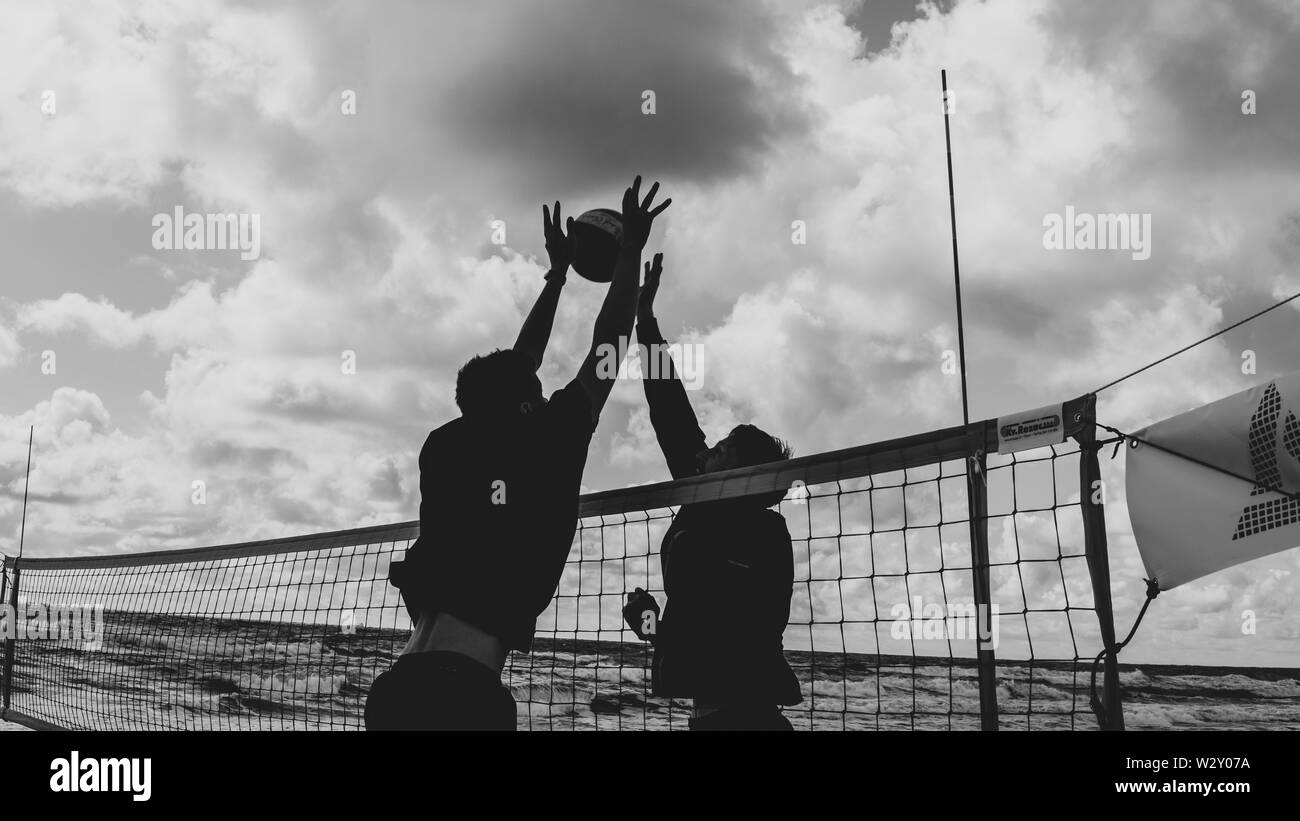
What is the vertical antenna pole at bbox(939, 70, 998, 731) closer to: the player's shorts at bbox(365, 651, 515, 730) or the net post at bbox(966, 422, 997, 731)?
the net post at bbox(966, 422, 997, 731)

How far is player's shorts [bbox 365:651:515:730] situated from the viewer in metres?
2.43

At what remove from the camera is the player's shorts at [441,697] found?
7.97 feet

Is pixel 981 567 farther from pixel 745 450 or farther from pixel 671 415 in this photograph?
pixel 671 415

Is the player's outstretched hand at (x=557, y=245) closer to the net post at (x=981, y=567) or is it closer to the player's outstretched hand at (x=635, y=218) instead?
the player's outstretched hand at (x=635, y=218)

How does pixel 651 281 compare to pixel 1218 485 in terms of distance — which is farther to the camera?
pixel 651 281

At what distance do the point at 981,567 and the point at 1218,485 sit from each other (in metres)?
0.77

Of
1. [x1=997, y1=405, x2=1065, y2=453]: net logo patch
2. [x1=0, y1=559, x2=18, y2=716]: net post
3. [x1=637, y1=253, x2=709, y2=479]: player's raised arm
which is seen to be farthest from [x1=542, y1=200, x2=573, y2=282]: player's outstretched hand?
[x1=0, y1=559, x2=18, y2=716]: net post

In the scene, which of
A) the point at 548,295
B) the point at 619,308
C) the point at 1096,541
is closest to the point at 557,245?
the point at 548,295

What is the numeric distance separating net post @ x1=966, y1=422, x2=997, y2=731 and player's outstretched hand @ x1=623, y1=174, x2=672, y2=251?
1371 mm

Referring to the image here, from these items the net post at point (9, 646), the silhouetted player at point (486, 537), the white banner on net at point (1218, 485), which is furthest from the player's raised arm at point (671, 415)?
the net post at point (9, 646)

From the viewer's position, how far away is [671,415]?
4422 mm

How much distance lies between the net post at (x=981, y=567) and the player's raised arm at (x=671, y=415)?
56.7 inches
